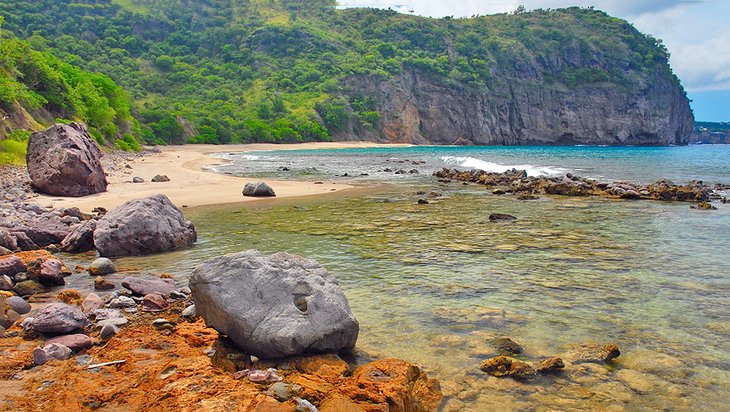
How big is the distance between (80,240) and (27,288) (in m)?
3.88

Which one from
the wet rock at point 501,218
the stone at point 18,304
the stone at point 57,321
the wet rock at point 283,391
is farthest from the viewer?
the wet rock at point 501,218

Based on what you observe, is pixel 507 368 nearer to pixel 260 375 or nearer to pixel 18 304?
pixel 260 375

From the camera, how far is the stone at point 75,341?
20.6 ft

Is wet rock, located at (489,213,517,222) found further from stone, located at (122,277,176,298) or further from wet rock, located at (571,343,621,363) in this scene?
stone, located at (122,277,176,298)

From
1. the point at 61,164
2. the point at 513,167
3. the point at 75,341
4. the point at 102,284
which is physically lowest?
the point at 102,284

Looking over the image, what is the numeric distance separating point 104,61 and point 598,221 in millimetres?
141201

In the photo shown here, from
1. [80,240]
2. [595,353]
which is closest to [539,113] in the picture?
[80,240]

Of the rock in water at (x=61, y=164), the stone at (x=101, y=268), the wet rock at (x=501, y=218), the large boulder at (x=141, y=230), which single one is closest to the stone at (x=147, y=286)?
the stone at (x=101, y=268)

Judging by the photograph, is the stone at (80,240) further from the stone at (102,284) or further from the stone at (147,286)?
the stone at (147,286)

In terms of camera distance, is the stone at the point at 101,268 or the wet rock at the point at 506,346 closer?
the wet rock at the point at 506,346

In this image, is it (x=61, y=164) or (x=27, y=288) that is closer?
(x=27, y=288)

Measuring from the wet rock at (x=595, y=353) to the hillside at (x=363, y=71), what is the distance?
347 ft

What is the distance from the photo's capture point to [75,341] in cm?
633

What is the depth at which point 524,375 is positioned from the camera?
6.00 m
